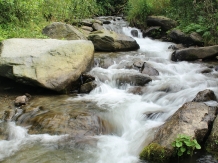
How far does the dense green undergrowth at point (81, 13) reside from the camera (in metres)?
8.55

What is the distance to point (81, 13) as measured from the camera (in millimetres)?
13258

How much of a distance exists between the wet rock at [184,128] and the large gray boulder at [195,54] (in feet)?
16.8

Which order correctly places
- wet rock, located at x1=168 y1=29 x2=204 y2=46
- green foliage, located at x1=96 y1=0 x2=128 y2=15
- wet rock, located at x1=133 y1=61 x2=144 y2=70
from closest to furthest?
wet rock, located at x1=133 y1=61 x2=144 y2=70
wet rock, located at x1=168 y1=29 x2=204 y2=46
green foliage, located at x1=96 y1=0 x2=128 y2=15

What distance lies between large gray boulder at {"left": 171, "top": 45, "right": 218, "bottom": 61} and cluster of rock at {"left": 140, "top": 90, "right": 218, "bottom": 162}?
201 inches

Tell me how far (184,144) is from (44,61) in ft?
14.0

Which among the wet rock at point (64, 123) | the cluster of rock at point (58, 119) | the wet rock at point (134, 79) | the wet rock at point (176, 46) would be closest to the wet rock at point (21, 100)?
the cluster of rock at point (58, 119)

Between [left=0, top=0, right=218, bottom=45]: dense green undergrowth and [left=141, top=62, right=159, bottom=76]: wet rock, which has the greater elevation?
[left=0, top=0, right=218, bottom=45]: dense green undergrowth

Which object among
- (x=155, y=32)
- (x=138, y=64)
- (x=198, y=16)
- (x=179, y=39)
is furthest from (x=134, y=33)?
(x=138, y=64)

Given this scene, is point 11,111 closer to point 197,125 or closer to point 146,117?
point 146,117

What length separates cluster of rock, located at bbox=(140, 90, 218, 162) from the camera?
377cm

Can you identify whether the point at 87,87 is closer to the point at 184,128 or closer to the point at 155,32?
the point at 184,128

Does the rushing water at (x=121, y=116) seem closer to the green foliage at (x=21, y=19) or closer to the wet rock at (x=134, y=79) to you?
the wet rock at (x=134, y=79)

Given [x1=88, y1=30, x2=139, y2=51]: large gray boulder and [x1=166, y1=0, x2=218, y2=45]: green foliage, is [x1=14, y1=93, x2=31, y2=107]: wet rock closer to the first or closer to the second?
[x1=88, y1=30, x2=139, y2=51]: large gray boulder

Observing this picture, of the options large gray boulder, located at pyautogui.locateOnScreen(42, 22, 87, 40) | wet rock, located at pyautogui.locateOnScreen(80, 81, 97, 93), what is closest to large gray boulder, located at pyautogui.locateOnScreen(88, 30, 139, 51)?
large gray boulder, located at pyautogui.locateOnScreen(42, 22, 87, 40)
